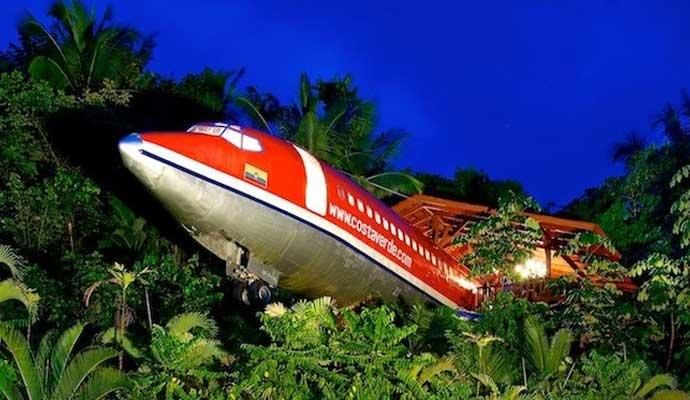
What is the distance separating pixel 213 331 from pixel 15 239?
10.3 metres

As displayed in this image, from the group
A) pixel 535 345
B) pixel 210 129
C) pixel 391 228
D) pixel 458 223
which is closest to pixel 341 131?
pixel 458 223

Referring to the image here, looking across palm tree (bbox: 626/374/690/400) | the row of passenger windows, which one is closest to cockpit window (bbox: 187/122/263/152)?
the row of passenger windows

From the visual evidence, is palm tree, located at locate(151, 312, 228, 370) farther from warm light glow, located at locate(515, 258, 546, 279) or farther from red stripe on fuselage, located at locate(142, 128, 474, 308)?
warm light glow, located at locate(515, 258, 546, 279)

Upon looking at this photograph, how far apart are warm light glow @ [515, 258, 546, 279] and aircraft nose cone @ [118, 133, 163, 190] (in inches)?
338

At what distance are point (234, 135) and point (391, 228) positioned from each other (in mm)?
4888

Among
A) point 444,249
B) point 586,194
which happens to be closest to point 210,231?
point 444,249

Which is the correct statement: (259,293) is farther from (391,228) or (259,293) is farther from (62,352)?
(62,352)

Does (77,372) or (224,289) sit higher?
(224,289)

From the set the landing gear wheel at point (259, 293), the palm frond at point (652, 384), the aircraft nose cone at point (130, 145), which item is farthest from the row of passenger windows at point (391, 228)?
the palm frond at point (652, 384)

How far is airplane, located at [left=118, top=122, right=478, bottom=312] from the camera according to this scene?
15.3 meters

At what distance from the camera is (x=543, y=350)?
42.5 ft

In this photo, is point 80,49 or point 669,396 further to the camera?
point 80,49

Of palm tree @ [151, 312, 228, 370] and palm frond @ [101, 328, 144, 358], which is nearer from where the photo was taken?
palm tree @ [151, 312, 228, 370]

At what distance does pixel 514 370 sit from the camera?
499 inches
